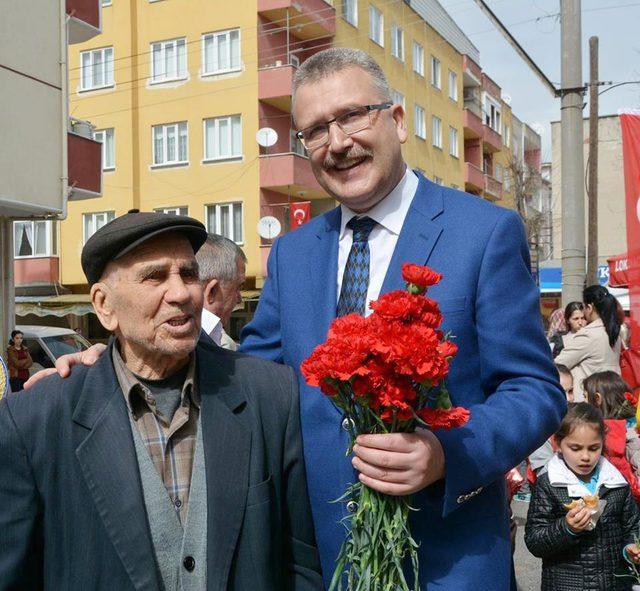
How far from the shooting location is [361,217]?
246 cm

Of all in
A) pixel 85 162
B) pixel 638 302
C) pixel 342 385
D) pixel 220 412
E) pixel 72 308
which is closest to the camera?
pixel 342 385

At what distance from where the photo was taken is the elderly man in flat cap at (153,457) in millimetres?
2203

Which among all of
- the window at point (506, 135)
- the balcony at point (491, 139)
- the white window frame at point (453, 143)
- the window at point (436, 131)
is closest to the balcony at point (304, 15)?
the window at point (436, 131)

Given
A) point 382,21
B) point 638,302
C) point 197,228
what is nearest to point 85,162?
point 638,302

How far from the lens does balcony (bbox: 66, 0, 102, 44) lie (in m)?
15.1

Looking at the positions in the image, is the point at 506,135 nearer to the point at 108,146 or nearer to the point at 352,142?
the point at 108,146

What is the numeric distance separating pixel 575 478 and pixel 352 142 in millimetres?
2626

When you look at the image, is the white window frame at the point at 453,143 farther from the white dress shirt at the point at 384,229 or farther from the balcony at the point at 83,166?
the white dress shirt at the point at 384,229

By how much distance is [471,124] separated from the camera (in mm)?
43062

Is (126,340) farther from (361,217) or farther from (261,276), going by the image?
(261,276)

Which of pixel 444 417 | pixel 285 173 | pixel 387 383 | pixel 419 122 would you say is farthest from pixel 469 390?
pixel 419 122

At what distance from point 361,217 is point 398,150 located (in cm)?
23

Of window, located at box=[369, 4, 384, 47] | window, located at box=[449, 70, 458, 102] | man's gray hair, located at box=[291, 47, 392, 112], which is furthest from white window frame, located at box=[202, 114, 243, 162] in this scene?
man's gray hair, located at box=[291, 47, 392, 112]

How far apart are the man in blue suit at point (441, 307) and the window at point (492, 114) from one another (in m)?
47.0
